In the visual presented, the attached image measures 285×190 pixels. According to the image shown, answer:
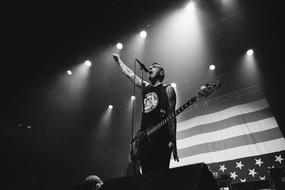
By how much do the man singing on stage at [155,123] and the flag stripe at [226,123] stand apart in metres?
3.10

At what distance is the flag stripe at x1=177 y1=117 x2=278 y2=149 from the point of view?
15.4ft

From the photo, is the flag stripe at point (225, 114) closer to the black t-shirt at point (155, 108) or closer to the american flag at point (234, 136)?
the american flag at point (234, 136)

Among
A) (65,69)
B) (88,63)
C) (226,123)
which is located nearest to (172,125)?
(226,123)

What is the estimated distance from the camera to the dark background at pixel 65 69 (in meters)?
4.92

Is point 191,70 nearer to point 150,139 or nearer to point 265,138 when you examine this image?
point 265,138

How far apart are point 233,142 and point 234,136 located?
164 mm

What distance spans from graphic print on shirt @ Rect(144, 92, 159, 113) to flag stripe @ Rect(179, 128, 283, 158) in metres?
3.26

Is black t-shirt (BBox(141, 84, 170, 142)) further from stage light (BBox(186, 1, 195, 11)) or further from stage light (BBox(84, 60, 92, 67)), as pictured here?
stage light (BBox(84, 60, 92, 67))

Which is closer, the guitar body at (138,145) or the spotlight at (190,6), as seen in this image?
the guitar body at (138,145)

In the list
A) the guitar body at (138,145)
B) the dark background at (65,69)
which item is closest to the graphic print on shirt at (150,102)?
the guitar body at (138,145)

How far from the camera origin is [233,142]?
488 cm

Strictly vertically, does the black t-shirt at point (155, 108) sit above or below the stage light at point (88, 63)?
below

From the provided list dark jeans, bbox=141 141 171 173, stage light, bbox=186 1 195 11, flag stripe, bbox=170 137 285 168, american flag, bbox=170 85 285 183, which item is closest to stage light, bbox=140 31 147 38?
stage light, bbox=186 1 195 11

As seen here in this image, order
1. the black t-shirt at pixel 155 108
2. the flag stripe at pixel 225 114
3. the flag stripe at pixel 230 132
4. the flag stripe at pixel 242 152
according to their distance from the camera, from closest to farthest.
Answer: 1. the black t-shirt at pixel 155 108
2. the flag stripe at pixel 242 152
3. the flag stripe at pixel 230 132
4. the flag stripe at pixel 225 114
